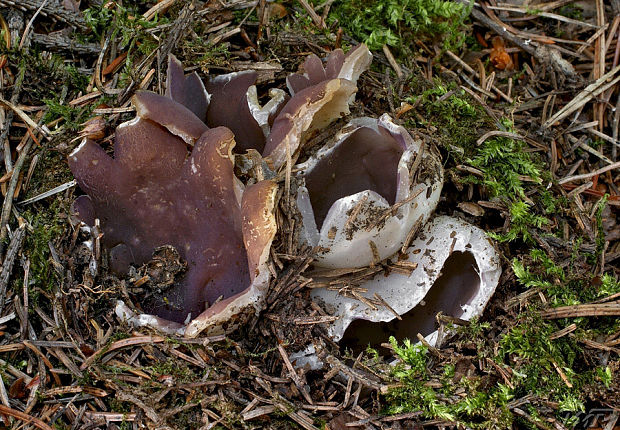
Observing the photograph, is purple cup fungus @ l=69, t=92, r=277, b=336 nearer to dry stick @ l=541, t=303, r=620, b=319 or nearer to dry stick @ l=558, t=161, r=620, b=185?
dry stick @ l=541, t=303, r=620, b=319

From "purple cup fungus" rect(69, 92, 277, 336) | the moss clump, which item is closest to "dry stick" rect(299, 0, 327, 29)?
"purple cup fungus" rect(69, 92, 277, 336)

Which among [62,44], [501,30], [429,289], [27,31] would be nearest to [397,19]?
[501,30]

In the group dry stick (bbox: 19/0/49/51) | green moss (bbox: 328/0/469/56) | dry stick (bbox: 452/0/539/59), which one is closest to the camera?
dry stick (bbox: 19/0/49/51)

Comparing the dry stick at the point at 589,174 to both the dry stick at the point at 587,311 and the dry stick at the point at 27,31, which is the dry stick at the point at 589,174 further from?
the dry stick at the point at 27,31

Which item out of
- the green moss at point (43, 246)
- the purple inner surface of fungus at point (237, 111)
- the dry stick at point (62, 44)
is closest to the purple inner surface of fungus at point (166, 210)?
the green moss at point (43, 246)

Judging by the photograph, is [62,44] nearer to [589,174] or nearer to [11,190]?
[11,190]

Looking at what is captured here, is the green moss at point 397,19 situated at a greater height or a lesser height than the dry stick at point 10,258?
greater
